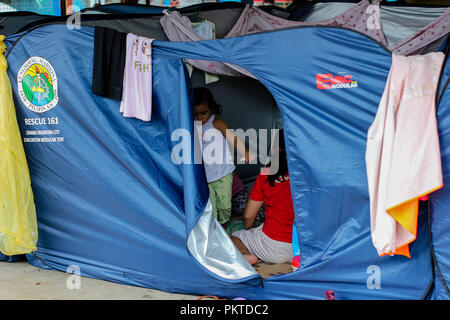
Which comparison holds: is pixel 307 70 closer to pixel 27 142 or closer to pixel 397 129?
pixel 397 129

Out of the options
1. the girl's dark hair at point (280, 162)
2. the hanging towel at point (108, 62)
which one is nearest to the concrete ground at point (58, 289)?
the girl's dark hair at point (280, 162)

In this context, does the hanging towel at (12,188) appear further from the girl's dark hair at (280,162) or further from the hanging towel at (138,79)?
the girl's dark hair at (280,162)

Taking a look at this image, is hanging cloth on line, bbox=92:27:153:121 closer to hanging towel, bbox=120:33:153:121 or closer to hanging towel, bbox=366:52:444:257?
hanging towel, bbox=120:33:153:121

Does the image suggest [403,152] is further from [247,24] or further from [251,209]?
[247,24]

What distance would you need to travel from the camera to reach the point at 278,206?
326 centimetres

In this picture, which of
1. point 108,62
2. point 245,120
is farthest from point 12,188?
point 245,120

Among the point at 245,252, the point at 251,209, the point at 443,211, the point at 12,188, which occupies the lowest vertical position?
the point at 245,252

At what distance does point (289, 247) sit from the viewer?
327 centimetres

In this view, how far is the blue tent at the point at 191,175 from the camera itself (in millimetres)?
Result: 2582

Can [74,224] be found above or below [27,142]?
below

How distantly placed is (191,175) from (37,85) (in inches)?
52.3

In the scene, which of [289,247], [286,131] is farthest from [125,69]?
[289,247]

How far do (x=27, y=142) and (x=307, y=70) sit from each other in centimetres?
204

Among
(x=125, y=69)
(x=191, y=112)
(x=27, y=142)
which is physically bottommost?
(x=27, y=142)
